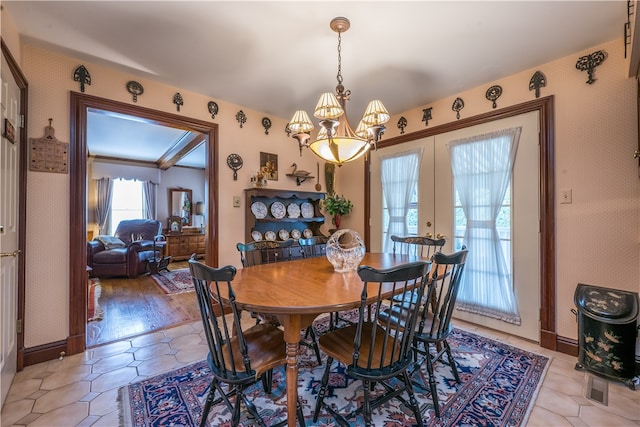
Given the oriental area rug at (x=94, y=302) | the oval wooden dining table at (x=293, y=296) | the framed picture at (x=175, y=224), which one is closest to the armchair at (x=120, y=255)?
the oriental area rug at (x=94, y=302)

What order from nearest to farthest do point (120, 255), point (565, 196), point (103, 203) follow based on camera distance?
point (565, 196) → point (120, 255) → point (103, 203)

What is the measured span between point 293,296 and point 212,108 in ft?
8.71

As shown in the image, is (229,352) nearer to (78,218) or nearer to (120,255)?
(78,218)

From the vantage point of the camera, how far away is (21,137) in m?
2.09

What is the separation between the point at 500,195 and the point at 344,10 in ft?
7.18

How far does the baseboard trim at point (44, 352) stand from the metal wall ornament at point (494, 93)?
450 cm

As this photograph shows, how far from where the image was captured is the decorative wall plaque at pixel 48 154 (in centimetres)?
219

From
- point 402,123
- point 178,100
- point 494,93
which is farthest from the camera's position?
point 402,123

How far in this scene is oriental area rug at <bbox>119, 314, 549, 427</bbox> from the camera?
5.16ft

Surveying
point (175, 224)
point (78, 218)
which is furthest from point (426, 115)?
point (175, 224)

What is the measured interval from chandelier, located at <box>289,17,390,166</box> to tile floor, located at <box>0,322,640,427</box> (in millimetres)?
1992

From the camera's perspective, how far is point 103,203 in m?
6.27

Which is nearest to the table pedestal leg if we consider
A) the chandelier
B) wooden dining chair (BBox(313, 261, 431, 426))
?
wooden dining chair (BBox(313, 261, 431, 426))

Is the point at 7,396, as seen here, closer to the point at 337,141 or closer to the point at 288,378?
the point at 288,378
